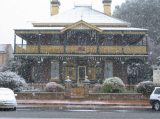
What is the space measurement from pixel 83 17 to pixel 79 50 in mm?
7883

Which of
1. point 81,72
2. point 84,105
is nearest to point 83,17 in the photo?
point 81,72

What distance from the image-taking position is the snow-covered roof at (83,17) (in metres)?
53.1

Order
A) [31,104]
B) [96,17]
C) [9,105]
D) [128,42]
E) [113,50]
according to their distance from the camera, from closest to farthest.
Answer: [9,105], [31,104], [113,50], [128,42], [96,17]

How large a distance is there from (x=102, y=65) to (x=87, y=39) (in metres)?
3.31


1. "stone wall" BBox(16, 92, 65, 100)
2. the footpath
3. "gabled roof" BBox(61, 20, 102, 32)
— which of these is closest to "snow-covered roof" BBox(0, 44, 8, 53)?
"gabled roof" BBox(61, 20, 102, 32)

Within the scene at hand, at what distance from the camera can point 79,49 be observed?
48.8m

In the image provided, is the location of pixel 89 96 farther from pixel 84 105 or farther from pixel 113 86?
pixel 84 105

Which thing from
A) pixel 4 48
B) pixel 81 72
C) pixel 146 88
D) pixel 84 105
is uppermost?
pixel 4 48

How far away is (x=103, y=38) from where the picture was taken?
51.6 metres

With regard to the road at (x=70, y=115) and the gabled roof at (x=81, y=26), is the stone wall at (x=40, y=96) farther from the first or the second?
the gabled roof at (x=81, y=26)

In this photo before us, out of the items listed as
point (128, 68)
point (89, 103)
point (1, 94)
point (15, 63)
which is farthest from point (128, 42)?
point (1, 94)

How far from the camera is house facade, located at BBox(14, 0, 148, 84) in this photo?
4869cm

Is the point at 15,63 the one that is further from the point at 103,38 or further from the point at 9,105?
the point at 9,105

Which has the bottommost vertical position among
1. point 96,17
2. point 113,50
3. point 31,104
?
point 31,104
